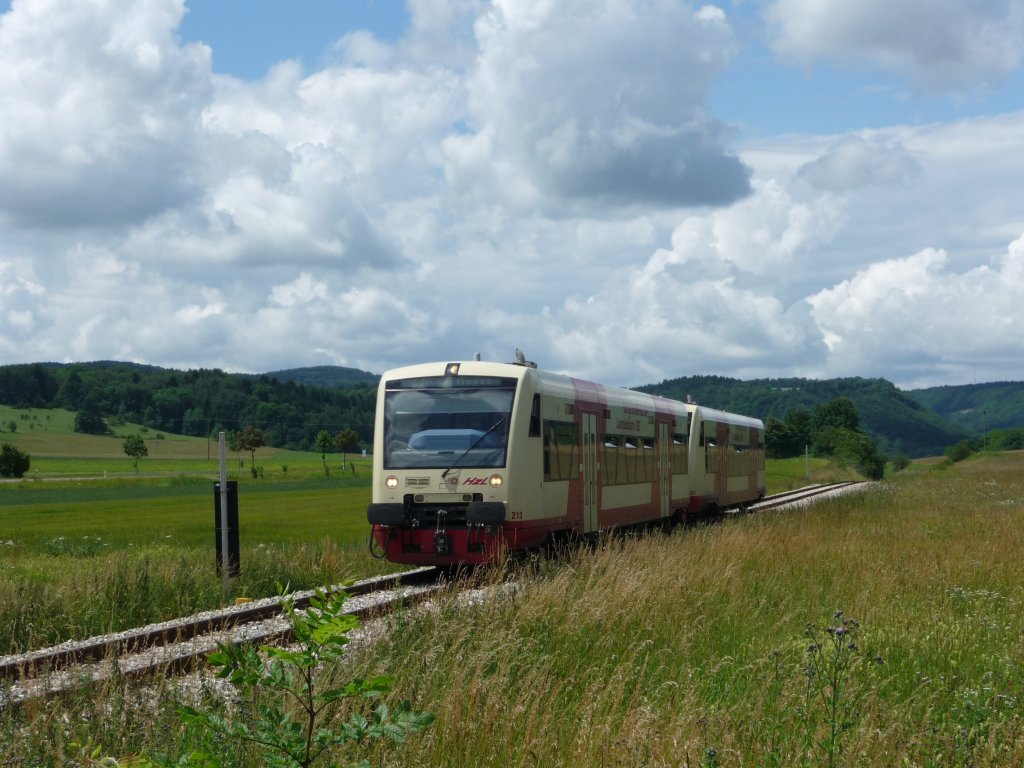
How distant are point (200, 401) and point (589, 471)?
174129 millimetres

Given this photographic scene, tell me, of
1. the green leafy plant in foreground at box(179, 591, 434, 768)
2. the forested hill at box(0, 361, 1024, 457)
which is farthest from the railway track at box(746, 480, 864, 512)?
the forested hill at box(0, 361, 1024, 457)

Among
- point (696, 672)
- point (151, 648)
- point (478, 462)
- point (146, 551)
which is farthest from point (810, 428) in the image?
point (696, 672)

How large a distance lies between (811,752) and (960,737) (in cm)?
79

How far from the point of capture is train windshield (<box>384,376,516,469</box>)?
54.3ft

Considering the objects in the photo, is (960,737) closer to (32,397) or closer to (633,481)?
(633,481)

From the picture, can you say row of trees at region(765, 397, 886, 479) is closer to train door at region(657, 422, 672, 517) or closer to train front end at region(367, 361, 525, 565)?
train door at region(657, 422, 672, 517)

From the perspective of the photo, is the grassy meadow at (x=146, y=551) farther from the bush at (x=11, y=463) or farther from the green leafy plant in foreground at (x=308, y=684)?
the bush at (x=11, y=463)

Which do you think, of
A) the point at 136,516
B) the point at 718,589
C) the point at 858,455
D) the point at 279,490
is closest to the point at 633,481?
the point at 718,589

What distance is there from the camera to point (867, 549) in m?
16.0

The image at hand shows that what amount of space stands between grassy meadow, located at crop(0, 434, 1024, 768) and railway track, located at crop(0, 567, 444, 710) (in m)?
0.48

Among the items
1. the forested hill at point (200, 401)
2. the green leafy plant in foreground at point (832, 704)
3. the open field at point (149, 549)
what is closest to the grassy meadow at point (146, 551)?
the open field at point (149, 549)

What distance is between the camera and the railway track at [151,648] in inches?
308

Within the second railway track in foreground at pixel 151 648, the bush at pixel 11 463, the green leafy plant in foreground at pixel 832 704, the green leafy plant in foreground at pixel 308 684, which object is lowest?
the bush at pixel 11 463

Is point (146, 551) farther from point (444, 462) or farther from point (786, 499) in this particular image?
point (786, 499)
